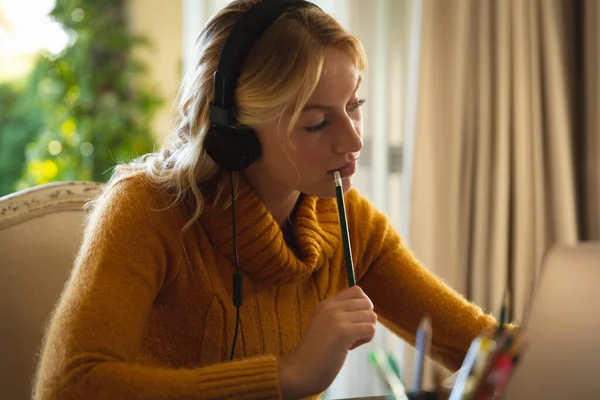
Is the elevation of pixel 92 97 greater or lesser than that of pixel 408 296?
greater

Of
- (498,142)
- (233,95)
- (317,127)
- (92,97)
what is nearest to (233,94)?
(233,95)

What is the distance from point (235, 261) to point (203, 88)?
0.29 metres

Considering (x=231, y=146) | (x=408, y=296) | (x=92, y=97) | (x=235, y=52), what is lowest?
(x=408, y=296)

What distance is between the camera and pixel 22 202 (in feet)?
4.05

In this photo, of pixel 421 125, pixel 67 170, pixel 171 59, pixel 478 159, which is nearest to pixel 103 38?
pixel 171 59

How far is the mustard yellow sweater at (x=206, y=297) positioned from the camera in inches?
36.3

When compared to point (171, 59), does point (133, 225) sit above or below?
below

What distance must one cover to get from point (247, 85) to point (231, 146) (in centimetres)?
10

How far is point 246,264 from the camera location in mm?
1165

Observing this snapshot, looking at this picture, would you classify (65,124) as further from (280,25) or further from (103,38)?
(280,25)

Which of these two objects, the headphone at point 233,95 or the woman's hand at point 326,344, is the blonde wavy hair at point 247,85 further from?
the woman's hand at point 326,344

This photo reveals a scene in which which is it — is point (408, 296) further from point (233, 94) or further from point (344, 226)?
point (233, 94)

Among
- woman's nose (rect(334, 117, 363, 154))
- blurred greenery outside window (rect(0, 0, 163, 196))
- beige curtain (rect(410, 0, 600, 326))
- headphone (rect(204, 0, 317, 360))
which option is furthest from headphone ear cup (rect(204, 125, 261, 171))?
blurred greenery outside window (rect(0, 0, 163, 196))

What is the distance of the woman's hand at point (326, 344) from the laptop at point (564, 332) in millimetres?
278
